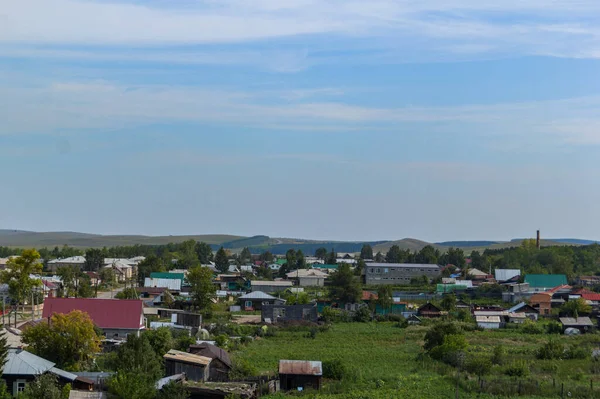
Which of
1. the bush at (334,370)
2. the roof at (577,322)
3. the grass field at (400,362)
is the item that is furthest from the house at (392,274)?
the bush at (334,370)

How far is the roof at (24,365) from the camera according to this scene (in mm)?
23047


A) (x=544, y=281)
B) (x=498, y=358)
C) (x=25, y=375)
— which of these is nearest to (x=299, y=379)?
(x=25, y=375)

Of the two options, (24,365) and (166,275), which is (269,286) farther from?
(24,365)

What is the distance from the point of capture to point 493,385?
→ 24.7m

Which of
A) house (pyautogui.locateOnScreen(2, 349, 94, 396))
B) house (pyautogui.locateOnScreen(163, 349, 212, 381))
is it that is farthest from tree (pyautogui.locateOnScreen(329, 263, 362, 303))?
house (pyautogui.locateOnScreen(2, 349, 94, 396))

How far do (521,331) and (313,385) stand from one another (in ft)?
73.0

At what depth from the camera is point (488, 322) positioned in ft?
153

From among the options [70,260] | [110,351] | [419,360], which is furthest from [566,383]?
[70,260]

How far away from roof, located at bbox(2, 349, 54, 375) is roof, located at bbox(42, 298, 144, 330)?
1224 centimetres

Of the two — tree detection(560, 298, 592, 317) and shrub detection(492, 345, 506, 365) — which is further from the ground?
tree detection(560, 298, 592, 317)

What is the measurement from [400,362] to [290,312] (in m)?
18.4

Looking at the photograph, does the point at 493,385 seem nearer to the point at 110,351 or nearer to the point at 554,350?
the point at 554,350

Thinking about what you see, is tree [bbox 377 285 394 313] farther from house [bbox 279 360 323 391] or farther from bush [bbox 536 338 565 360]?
house [bbox 279 360 323 391]

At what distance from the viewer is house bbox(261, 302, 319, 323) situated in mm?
49062
